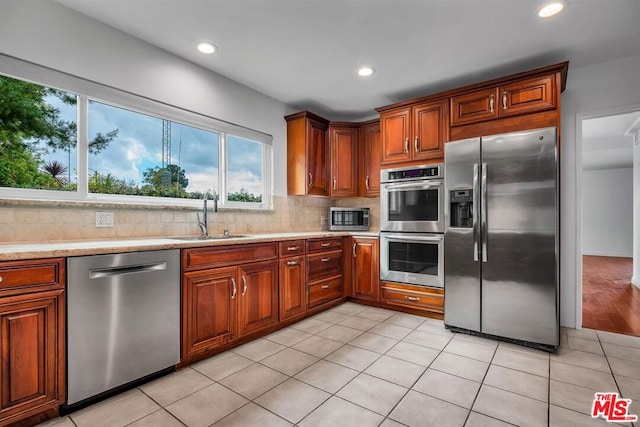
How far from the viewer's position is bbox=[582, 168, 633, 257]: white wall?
28.3 feet

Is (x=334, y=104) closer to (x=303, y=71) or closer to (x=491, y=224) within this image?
(x=303, y=71)

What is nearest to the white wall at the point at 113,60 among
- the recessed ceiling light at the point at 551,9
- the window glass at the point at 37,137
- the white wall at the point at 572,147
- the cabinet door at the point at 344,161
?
the window glass at the point at 37,137

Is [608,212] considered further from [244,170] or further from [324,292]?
[244,170]

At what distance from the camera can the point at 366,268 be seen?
3.78m

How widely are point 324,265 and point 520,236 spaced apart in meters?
1.94

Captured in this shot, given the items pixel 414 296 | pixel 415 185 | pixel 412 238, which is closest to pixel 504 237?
pixel 412 238

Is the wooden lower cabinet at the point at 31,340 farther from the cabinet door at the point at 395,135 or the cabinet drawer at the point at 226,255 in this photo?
the cabinet door at the point at 395,135

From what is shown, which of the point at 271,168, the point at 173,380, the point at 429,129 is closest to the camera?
the point at 173,380

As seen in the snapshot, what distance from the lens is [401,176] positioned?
3.47 m

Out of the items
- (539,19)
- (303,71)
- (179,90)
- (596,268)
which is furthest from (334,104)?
(596,268)

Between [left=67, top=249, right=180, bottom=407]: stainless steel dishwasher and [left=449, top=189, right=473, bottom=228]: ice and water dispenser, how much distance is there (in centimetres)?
245

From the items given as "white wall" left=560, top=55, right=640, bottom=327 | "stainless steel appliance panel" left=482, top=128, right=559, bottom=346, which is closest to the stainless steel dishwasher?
"stainless steel appliance panel" left=482, top=128, right=559, bottom=346

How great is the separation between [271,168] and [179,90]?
1.32 meters

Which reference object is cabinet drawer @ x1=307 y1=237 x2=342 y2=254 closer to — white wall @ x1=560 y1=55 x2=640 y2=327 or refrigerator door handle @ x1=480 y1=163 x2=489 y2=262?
refrigerator door handle @ x1=480 y1=163 x2=489 y2=262
